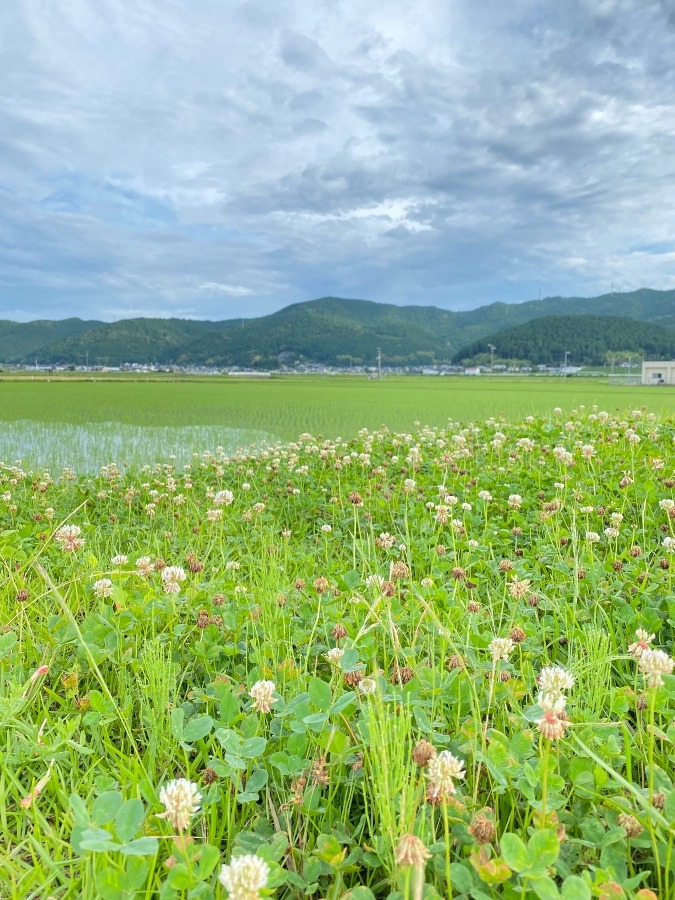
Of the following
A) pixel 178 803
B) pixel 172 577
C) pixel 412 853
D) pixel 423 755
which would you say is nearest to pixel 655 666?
pixel 423 755

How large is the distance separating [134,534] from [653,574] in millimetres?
4402

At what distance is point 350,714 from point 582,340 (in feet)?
427

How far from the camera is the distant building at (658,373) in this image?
5469cm

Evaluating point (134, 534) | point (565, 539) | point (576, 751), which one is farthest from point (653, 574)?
point (134, 534)

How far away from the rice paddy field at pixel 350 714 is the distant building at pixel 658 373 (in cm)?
5787

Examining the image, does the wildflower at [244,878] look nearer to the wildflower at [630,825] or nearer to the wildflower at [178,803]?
the wildflower at [178,803]

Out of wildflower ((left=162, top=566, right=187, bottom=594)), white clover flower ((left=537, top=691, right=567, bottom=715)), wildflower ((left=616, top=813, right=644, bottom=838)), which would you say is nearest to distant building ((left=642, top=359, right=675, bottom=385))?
wildflower ((left=162, top=566, right=187, bottom=594))

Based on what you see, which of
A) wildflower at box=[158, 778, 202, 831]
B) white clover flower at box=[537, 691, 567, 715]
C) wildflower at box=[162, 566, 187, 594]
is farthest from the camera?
wildflower at box=[162, 566, 187, 594]

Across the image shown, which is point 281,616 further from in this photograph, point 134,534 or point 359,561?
point 134,534

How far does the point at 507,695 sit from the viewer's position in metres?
2.02

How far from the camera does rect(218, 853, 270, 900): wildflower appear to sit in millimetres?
942

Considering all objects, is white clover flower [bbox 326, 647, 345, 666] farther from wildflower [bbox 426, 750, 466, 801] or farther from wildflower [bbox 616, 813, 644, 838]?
wildflower [bbox 616, 813, 644, 838]

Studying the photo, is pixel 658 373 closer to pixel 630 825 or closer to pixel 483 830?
pixel 630 825

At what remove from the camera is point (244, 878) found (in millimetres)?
956
